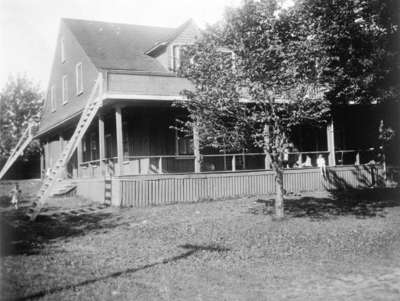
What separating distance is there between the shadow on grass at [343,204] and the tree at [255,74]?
5.52 feet

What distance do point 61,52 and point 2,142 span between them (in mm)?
21399

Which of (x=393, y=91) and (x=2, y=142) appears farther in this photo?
(x=2, y=142)

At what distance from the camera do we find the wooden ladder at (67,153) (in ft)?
48.0

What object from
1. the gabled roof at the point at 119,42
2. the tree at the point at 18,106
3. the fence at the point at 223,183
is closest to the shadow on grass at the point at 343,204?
the fence at the point at 223,183

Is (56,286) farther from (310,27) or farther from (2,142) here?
(2,142)

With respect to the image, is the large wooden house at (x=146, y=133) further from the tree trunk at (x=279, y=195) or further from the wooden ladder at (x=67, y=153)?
the tree trunk at (x=279, y=195)

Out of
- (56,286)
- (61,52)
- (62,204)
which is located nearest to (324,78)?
(56,286)

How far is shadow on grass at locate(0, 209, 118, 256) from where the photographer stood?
1023 cm

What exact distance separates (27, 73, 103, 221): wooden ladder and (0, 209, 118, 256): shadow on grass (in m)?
0.49

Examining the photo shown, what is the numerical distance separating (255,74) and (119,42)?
46.4 feet

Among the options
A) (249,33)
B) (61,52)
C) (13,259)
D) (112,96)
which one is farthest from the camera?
(61,52)

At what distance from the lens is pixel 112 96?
17.0 meters

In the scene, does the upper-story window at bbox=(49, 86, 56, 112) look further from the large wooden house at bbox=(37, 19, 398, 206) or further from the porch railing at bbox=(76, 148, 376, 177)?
the porch railing at bbox=(76, 148, 376, 177)

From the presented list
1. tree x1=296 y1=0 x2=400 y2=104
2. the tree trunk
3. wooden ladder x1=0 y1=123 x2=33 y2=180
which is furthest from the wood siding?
the tree trunk
